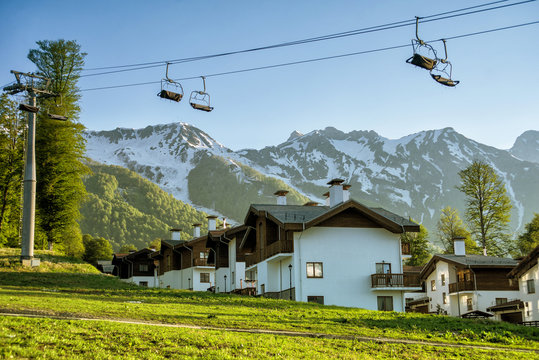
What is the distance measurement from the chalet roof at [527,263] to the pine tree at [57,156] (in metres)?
38.3

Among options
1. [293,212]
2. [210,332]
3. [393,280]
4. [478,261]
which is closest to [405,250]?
[393,280]

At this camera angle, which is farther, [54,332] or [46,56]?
[46,56]

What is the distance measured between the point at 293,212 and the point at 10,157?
27893 mm

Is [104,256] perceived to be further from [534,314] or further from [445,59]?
[445,59]

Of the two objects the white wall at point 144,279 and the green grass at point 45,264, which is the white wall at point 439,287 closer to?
the green grass at point 45,264

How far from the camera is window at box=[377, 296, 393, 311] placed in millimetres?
41097

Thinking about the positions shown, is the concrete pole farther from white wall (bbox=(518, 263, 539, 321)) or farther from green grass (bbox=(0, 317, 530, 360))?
white wall (bbox=(518, 263, 539, 321))

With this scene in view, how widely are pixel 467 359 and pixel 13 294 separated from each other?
2042 cm

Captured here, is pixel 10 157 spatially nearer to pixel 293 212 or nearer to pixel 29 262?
pixel 29 262

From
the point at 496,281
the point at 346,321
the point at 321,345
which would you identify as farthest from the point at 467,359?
the point at 496,281

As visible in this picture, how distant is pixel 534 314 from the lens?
42594mm

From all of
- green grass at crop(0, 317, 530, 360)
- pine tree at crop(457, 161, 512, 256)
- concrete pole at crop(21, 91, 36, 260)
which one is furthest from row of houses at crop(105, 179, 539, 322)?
green grass at crop(0, 317, 530, 360)

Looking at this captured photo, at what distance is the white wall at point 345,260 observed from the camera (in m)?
40.1

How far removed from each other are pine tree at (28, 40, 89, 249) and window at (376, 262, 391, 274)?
96.6 feet
